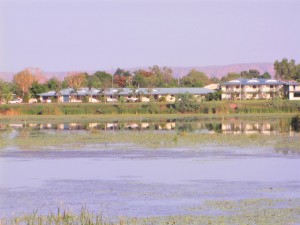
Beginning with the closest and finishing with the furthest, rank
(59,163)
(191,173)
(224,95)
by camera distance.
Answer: (191,173)
(59,163)
(224,95)

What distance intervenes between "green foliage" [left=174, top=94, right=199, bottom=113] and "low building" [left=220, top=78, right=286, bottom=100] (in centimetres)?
3088

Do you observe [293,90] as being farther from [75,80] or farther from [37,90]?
[75,80]

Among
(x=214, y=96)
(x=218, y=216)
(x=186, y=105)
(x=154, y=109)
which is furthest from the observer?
(x=214, y=96)

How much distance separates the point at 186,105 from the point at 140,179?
57.2 metres

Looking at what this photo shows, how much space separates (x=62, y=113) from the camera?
265 ft

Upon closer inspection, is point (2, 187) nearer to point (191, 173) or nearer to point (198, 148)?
point (191, 173)

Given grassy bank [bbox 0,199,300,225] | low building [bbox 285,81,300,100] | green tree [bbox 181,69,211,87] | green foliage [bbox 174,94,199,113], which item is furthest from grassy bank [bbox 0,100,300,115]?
green tree [bbox 181,69,211,87]

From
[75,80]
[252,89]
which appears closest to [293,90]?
[252,89]

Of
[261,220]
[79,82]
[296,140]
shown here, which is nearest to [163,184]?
[261,220]

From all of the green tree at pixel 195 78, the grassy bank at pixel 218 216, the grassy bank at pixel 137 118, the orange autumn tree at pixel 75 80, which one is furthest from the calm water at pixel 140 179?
the green tree at pixel 195 78

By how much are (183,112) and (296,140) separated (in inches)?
1685

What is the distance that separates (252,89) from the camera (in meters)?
118

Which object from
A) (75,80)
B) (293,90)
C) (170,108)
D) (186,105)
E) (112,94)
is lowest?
(170,108)

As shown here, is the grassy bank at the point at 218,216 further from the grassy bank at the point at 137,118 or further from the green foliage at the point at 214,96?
the green foliage at the point at 214,96
